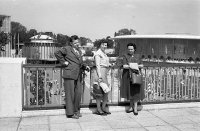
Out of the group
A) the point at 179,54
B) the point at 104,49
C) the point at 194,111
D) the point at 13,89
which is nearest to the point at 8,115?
the point at 13,89

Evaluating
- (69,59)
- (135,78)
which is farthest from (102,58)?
(135,78)

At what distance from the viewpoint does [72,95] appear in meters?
6.03

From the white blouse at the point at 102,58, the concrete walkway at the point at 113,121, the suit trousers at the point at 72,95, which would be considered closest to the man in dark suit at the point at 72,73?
the suit trousers at the point at 72,95

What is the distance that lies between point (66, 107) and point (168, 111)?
2.59 m

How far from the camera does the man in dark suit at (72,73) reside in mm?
5828

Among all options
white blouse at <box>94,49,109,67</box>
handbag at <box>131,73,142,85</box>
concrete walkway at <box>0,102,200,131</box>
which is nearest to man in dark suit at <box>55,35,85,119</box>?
concrete walkway at <box>0,102,200,131</box>

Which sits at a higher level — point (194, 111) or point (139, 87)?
point (139, 87)

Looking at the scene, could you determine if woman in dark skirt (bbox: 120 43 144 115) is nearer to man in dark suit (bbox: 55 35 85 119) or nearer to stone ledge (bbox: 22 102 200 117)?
stone ledge (bbox: 22 102 200 117)

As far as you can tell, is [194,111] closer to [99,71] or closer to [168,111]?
[168,111]

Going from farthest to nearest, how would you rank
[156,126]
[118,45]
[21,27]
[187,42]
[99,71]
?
1. [21,27]
2. [118,45]
3. [187,42]
4. [99,71]
5. [156,126]

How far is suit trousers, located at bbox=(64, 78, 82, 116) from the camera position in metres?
5.95

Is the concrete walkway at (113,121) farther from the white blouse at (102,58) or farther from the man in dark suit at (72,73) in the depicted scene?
the white blouse at (102,58)

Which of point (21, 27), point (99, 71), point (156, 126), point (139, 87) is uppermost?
point (21, 27)

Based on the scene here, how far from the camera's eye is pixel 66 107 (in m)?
6.04
